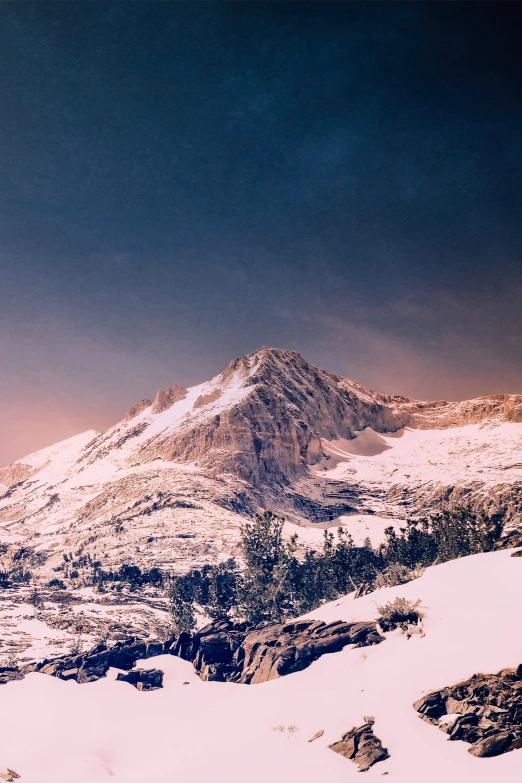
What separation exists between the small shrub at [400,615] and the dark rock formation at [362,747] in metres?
10.5

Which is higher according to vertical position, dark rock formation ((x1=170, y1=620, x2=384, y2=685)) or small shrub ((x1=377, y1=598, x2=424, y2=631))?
small shrub ((x1=377, y1=598, x2=424, y2=631))

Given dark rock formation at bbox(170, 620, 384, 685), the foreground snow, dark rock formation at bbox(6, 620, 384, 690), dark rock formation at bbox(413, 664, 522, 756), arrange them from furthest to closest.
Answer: dark rock formation at bbox(6, 620, 384, 690)
dark rock formation at bbox(170, 620, 384, 685)
the foreground snow
dark rock formation at bbox(413, 664, 522, 756)

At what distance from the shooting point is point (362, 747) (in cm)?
2553

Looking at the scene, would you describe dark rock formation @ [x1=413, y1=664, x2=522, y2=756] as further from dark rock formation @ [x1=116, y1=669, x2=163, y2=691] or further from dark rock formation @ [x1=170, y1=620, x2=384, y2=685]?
dark rock formation @ [x1=116, y1=669, x2=163, y2=691]

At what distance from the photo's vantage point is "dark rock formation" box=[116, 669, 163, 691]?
49.6 m

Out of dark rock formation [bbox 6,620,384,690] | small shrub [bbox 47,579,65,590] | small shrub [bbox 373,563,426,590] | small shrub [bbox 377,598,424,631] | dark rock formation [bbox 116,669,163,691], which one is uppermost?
small shrub [bbox 373,563,426,590]

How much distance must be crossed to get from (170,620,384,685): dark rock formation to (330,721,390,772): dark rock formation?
10737mm

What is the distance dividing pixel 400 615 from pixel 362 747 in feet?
42.4

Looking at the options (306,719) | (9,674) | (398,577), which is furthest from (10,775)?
(398,577)

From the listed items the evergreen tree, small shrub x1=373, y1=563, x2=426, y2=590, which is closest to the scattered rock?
small shrub x1=373, y1=563, x2=426, y2=590

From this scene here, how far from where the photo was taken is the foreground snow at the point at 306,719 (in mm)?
25203

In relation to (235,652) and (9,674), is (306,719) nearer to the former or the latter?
(235,652)

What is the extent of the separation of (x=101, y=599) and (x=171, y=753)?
81.1 metres

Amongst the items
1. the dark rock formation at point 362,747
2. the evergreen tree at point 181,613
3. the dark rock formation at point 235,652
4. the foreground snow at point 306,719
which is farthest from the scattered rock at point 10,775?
the evergreen tree at point 181,613
